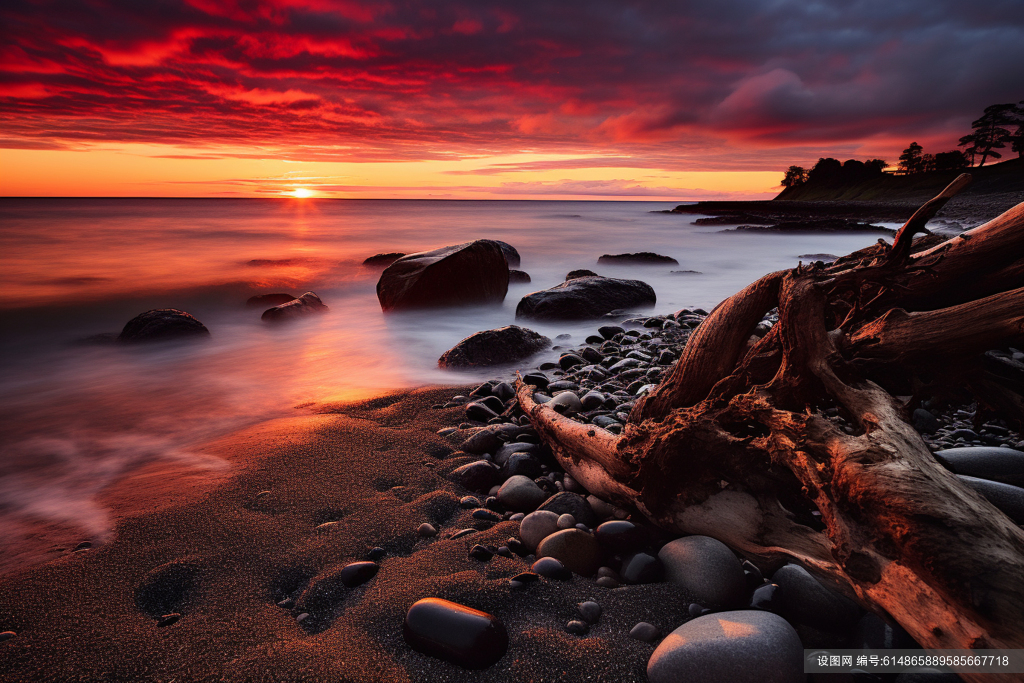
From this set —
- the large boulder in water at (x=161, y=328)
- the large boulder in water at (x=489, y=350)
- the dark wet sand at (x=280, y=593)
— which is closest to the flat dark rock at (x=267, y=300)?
the large boulder in water at (x=161, y=328)

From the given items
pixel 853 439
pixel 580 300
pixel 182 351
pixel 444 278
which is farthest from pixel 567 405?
pixel 182 351

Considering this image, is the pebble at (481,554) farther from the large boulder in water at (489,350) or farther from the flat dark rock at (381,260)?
the flat dark rock at (381,260)

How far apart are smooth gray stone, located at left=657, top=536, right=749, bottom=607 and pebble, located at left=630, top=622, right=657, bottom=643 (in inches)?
10.0

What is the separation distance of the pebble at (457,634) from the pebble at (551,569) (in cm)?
34

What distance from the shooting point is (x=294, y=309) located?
877cm

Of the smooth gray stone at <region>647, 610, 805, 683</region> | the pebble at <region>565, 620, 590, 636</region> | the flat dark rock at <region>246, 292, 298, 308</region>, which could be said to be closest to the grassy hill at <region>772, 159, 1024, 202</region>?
the flat dark rock at <region>246, 292, 298, 308</region>

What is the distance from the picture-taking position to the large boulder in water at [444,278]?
27.6ft

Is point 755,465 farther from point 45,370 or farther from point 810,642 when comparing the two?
point 45,370

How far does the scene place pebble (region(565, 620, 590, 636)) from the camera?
1.79 m

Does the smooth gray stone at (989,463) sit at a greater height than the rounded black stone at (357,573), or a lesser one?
greater

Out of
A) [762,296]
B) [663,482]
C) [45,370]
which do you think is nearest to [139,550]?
[663,482]

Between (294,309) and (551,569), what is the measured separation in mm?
7894

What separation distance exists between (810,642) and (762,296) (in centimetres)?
154

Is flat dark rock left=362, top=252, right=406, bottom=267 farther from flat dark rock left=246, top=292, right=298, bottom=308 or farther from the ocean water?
flat dark rock left=246, top=292, right=298, bottom=308
